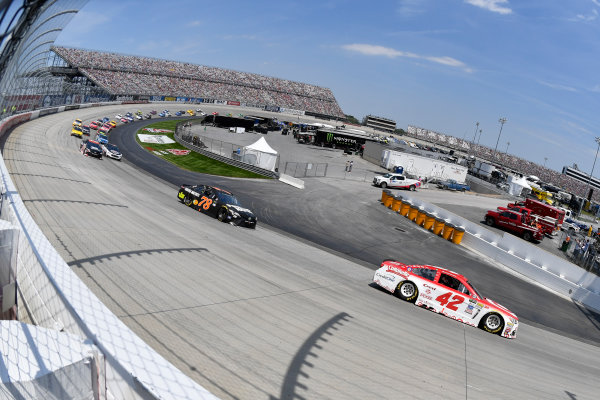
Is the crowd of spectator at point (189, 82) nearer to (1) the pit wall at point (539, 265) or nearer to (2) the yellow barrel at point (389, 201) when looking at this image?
(2) the yellow barrel at point (389, 201)

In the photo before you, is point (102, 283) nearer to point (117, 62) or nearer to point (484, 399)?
point (484, 399)

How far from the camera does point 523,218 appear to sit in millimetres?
27938

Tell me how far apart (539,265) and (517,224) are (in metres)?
8.34

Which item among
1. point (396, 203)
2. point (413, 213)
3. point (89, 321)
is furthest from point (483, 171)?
point (89, 321)

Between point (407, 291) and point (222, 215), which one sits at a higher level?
point (407, 291)

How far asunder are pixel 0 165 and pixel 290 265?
26.3 feet

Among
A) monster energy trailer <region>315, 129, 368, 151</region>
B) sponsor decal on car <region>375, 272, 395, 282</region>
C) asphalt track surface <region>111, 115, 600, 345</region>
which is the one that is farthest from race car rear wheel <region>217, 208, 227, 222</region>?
monster energy trailer <region>315, 129, 368, 151</region>

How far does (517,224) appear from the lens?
27891mm

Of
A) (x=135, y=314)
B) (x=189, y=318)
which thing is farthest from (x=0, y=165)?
(x=189, y=318)

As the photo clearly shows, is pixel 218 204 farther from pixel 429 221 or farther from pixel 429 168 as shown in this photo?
pixel 429 168

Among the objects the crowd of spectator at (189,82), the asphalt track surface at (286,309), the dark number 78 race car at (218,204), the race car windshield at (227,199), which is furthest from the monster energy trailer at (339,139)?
the crowd of spectator at (189,82)

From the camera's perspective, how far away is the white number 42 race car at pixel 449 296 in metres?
11.2

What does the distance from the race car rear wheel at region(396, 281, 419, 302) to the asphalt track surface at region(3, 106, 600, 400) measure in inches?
12.5

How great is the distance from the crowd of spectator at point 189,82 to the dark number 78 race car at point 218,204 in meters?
74.0
